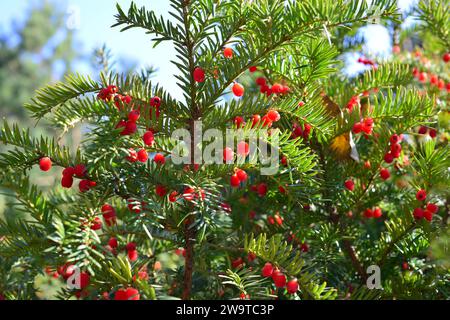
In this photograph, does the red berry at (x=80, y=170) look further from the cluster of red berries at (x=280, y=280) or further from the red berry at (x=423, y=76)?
the red berry at (x=423, y=76)

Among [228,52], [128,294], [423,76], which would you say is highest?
[423,76]

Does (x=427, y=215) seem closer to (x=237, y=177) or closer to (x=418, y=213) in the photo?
(x=418, y=213)

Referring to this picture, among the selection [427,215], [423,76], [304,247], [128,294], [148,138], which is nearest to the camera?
[128,294]

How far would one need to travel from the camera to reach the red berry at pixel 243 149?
28.7 inches

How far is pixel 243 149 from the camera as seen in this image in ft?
2.39

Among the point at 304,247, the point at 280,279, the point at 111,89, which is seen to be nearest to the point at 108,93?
the point at 111,89

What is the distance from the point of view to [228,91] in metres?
0.80

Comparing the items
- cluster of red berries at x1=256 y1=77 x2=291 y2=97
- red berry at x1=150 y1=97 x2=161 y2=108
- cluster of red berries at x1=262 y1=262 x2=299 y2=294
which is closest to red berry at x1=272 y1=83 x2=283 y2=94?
cluster of red berries at x1=256 y1=77 x2=291 y2=97

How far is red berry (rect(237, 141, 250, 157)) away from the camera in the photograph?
0.73 meters

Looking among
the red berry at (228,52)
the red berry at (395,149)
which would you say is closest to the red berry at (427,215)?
the red berry at (395,149)

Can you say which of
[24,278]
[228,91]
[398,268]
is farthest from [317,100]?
[24,278]

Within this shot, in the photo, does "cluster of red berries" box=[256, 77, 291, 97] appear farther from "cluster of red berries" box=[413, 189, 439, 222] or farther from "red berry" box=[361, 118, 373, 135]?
"cluster of red berries" box=[413, 189, 439, 222]

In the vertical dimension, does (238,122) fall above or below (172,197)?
above

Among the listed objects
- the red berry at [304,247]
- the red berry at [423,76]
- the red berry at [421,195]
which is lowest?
the red berry at [304,247]
